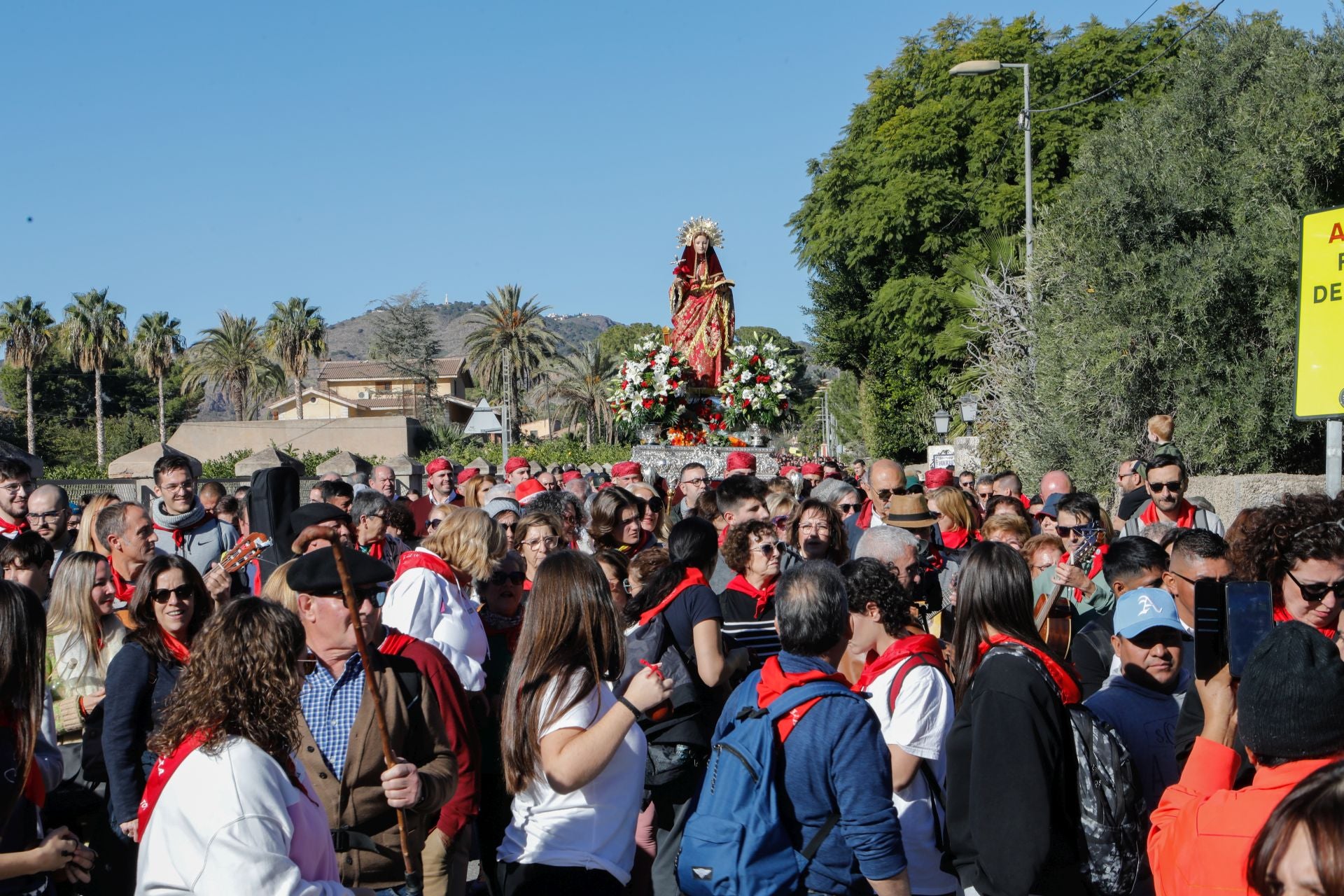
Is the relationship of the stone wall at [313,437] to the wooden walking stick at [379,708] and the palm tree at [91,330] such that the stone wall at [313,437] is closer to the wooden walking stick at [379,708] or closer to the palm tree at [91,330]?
the palm tree at [91,330]

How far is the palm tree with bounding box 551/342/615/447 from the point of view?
3189 inches

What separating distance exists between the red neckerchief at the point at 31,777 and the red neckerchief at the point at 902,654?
2674 millimetres

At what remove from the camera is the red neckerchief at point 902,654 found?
13.4 feet

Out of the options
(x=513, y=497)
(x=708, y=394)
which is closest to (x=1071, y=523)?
(x=513, y=497)

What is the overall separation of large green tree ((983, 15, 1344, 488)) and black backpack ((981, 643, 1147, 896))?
13612mm

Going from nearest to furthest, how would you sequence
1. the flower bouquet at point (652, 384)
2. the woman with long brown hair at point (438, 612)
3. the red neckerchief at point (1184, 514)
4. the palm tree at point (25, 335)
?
the woman with long brown hair at point (438, 612) < the red neckerchief at point (1184, 514) < the flower bouquet at point (652, 384) < the palm tree at point (25, 335)

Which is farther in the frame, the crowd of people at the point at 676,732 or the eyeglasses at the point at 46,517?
the eyeglasses at the point at 46,517

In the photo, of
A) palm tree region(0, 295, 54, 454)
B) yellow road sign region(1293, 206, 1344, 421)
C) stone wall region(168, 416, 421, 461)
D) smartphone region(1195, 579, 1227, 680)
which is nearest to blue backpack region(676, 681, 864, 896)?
smartphone region(1195, 579, 1227, 680)

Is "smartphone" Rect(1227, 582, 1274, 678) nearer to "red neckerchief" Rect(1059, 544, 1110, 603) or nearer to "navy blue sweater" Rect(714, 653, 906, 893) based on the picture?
"navy blue sweater" Rect(714, 653, 906, 893)

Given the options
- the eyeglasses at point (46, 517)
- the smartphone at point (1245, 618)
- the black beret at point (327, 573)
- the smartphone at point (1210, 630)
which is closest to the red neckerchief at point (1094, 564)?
the smartphone at point (1210, 630)

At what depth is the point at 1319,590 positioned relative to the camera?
12.4ft

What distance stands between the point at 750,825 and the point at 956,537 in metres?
5.12

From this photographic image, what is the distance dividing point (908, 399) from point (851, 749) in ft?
116

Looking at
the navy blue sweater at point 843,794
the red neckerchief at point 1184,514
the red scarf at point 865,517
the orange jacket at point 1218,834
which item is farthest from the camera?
the red scarf at point 865,517
